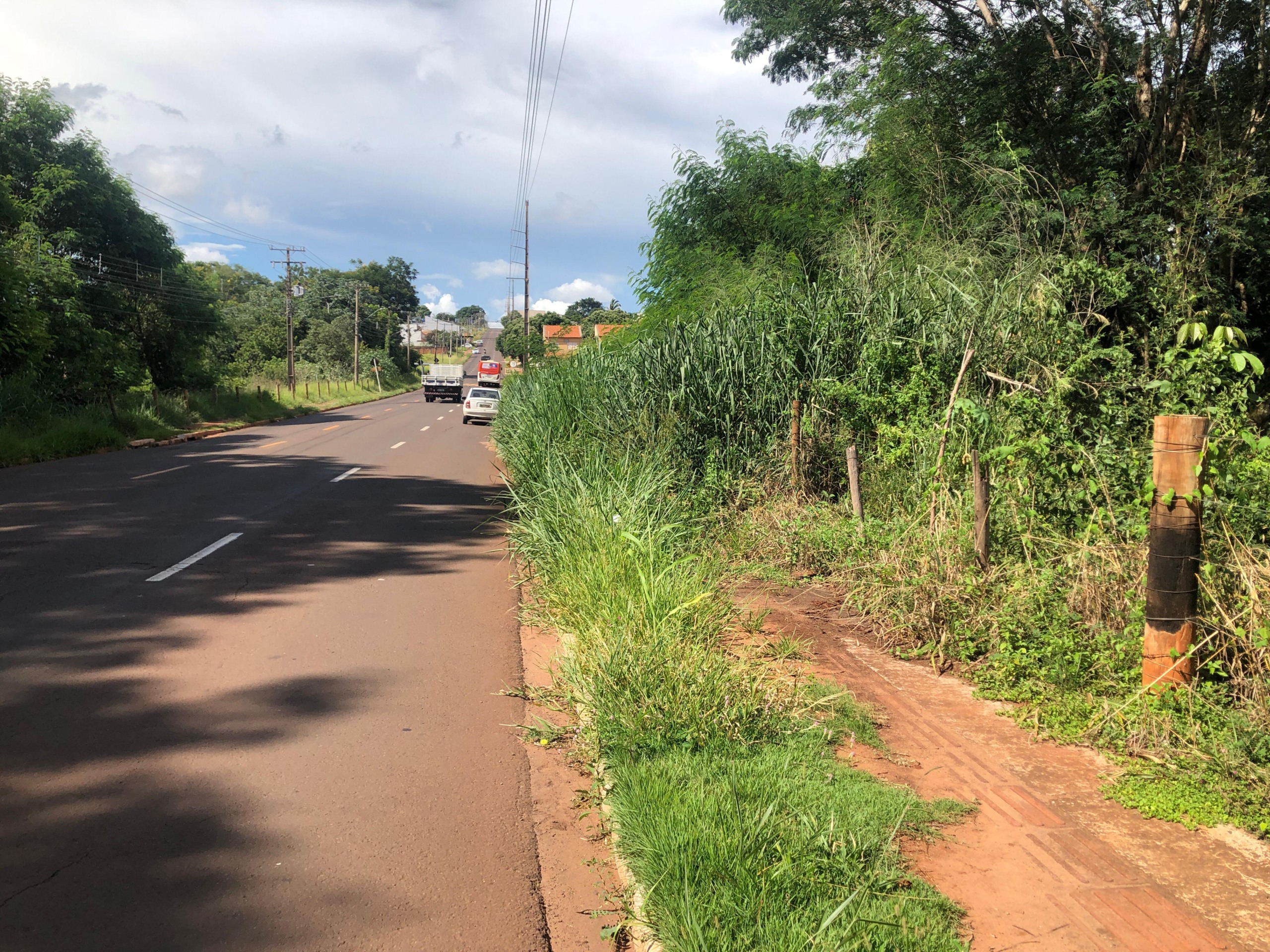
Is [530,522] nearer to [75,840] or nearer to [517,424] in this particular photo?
[75,840]

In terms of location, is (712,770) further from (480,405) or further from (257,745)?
(480,405)

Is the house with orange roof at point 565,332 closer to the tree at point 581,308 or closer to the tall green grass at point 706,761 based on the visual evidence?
the tree at point 581,308

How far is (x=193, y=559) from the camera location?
834 centimetres

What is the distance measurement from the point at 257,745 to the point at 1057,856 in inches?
146

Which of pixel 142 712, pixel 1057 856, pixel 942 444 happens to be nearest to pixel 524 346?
pixel 942 444

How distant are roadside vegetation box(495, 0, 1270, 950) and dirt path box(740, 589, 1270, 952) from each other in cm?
16

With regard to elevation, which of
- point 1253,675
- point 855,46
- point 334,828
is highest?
point 855,46

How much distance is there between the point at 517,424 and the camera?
15219 mm

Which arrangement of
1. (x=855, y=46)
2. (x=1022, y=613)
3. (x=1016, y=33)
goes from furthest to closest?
(x=855, y=46)
(x=1016, y=33)
(x=1022, y=613)

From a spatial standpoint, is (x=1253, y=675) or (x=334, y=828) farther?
(x=1253, y=675)

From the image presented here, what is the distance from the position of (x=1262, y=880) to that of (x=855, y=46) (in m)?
22.3

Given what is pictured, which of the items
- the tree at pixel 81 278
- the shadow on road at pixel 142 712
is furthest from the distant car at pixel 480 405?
the shadow on road at pixel 142 712

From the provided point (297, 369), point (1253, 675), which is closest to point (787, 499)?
point (1253, 675)

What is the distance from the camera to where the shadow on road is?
303 cm
